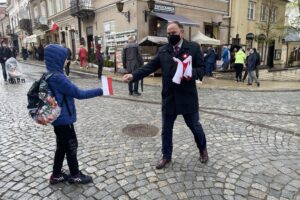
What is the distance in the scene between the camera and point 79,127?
572cm

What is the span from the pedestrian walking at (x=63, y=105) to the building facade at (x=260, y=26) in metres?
21.4

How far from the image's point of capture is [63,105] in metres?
3.12

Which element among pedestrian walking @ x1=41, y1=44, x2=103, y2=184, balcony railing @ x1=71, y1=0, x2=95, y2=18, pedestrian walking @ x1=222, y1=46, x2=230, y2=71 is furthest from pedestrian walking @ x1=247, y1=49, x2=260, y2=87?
balcony railing @ x1=71, y1=0, x2=95, y2=18

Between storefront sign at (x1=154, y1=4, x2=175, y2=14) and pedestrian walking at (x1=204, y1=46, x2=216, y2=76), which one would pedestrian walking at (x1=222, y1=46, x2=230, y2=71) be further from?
storefront sign at (x1=154, y1=4, x2=175, y2=14)

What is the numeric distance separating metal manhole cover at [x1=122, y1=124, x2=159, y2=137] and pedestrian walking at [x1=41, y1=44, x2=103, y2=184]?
6.17ft

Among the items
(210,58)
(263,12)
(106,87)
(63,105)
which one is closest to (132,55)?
(106,87)

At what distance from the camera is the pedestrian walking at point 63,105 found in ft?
9.89

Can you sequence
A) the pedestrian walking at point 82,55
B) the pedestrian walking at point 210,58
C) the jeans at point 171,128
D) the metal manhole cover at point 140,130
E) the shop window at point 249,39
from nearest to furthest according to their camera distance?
the jeans at point 171,128
the metal manhole cover at point 140,130
the pedestrian walking at point 210,58
the pedestrian walking at point 82,55
the shop window at point 249,39

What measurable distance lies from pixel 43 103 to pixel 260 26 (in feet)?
89.2

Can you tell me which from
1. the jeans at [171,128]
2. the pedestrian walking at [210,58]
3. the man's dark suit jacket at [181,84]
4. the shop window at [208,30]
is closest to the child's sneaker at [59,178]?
the jeans at [171,128]

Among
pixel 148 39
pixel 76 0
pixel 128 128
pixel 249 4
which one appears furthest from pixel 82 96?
pixel 249 4

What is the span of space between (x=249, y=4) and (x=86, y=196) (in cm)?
2768

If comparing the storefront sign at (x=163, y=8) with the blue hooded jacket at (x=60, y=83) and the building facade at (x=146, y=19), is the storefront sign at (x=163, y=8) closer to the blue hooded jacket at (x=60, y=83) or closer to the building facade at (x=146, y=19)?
the building facade at (x=146, y=19)

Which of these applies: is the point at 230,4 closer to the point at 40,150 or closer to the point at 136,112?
the point at 136,112
